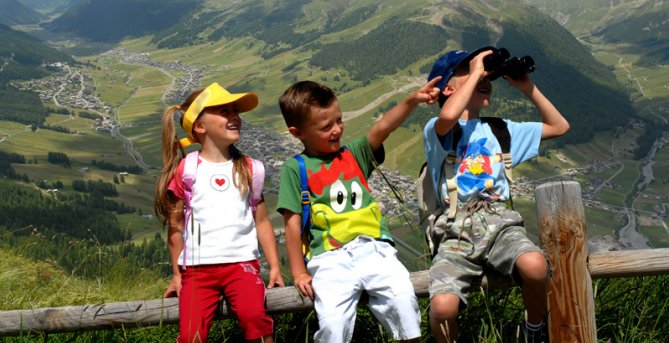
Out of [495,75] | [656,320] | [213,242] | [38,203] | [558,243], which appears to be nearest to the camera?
[558,243]

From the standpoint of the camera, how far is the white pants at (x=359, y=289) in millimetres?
4066

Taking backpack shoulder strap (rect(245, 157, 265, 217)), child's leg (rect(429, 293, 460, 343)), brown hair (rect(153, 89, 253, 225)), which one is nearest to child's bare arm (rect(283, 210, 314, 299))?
backpack shoulder strap (rect(245, 157, 265, 217))

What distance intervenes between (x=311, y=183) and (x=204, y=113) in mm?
1206

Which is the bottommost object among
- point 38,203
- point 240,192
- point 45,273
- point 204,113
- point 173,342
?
point 38,203

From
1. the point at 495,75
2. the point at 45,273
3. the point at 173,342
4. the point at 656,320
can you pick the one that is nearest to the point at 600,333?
the point at 656,320

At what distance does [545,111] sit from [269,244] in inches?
107

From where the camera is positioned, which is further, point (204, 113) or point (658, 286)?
point (204, 113)

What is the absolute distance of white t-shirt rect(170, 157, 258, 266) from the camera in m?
4.65

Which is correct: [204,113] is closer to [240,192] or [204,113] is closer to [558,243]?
[240,192]

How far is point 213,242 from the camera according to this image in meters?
4.69

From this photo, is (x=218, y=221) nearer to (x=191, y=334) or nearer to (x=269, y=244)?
(x=269, y=244)

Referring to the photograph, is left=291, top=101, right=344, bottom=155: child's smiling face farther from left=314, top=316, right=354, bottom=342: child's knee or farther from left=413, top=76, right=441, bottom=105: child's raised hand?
left=314, top=316, right=354, bottom=342: child's knee

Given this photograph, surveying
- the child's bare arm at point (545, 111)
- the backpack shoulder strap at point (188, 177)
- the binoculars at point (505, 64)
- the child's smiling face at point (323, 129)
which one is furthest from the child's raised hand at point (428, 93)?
the backpack shoulder strap at point (188, 177)

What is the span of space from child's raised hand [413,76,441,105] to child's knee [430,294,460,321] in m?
1.52
